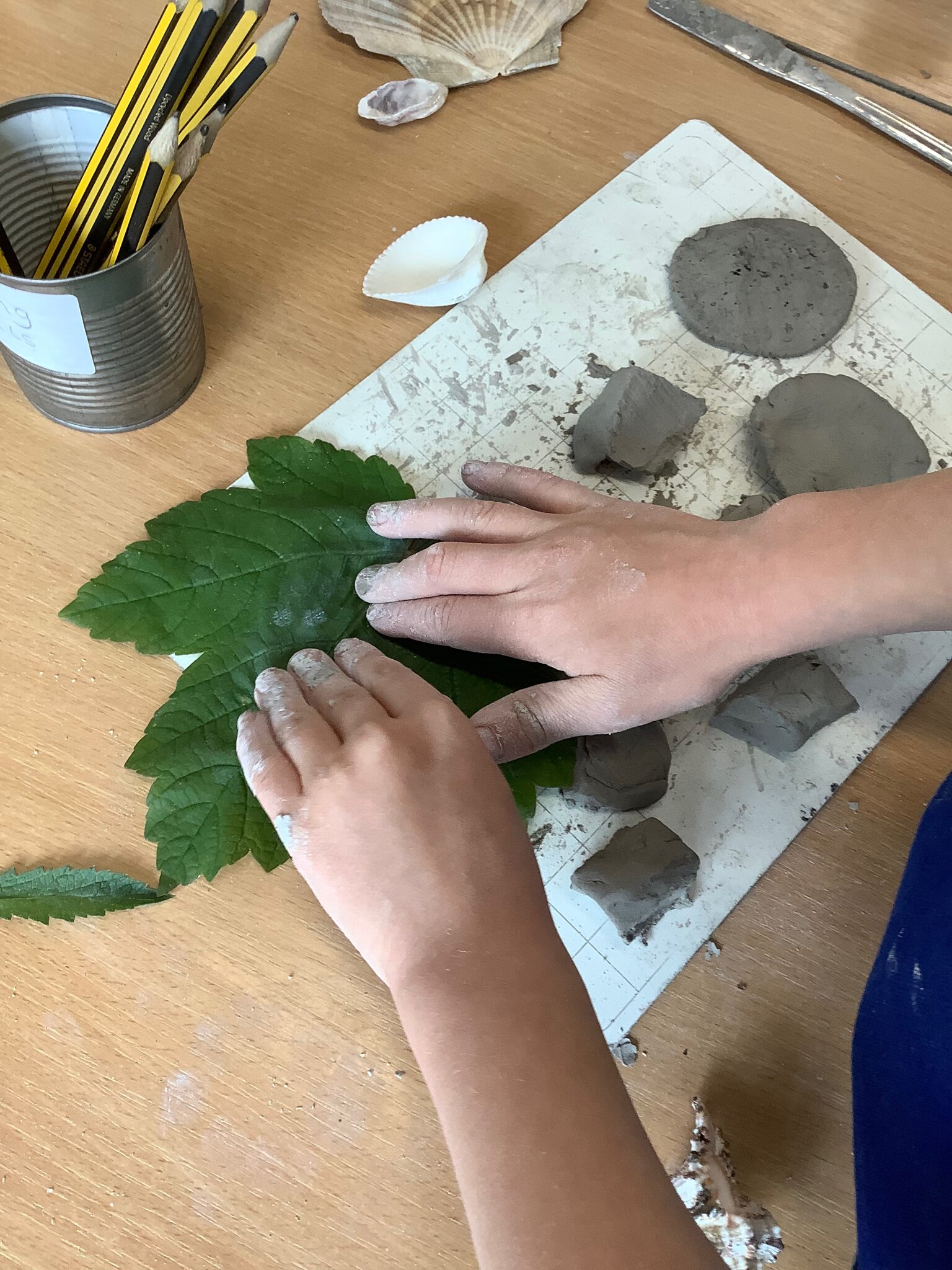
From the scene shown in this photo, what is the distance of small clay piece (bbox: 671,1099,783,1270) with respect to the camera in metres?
0.61

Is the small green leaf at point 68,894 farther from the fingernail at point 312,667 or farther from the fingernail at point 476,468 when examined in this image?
the fingernail at point 476,468

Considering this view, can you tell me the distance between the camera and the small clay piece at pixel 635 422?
30.5 inches

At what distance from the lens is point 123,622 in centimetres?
69

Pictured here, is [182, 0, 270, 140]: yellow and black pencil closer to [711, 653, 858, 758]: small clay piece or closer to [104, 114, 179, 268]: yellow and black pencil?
[104, 114, 179, 268]: yellow and black pencil

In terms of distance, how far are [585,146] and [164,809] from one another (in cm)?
75

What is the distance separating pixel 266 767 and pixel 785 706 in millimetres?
388

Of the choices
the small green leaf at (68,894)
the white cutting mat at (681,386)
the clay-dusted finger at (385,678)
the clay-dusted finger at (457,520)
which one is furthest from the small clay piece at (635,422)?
the small green leaf at (68,894)

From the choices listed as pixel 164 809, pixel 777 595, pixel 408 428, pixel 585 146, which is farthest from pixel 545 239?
pixel 164 809

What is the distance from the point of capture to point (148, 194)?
60 centimetres

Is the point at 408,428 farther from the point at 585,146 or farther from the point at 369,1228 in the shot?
the point at 369,1228

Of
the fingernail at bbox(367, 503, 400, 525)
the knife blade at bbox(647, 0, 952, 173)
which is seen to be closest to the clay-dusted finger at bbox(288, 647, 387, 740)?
the fingernail at bbox(367, 503, 400, 525)

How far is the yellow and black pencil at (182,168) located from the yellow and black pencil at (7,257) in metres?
0.13

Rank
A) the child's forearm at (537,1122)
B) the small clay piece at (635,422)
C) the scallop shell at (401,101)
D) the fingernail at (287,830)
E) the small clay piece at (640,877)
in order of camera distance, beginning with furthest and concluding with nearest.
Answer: the scallop shell at (401,101) → the small clay piece at (635,422) → the small clay piece at (640,877) → the fingernail at (287,830) → the child's forearm at (537,1122)

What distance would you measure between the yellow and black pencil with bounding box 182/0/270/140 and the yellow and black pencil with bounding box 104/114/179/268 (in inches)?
0.6
